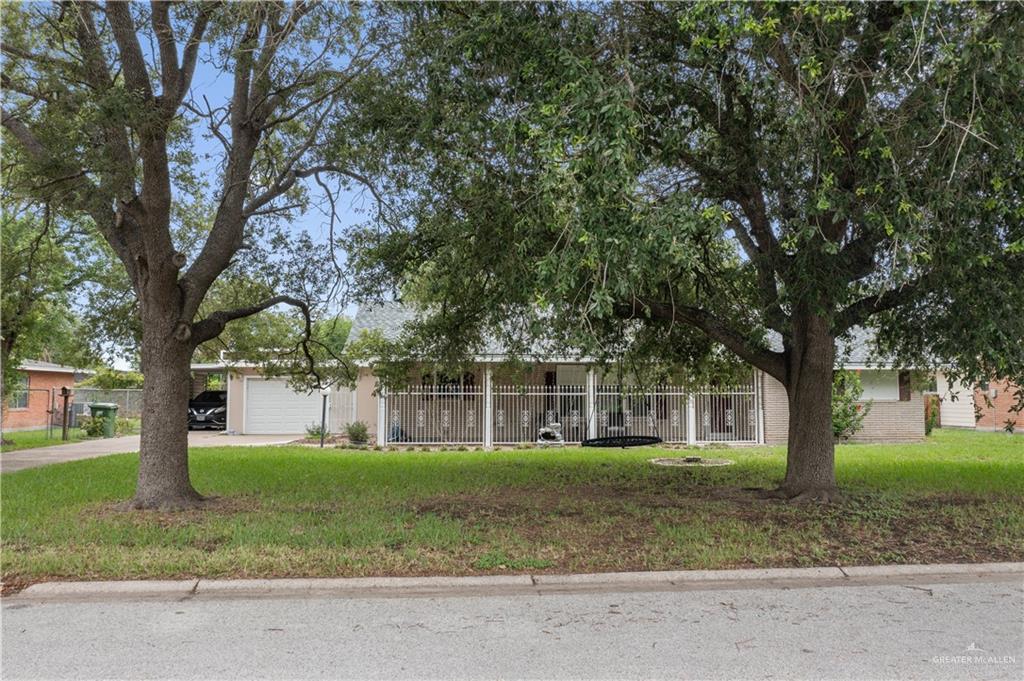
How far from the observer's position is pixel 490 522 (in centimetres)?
826

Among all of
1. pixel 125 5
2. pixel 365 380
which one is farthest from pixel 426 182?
pixel 365 380

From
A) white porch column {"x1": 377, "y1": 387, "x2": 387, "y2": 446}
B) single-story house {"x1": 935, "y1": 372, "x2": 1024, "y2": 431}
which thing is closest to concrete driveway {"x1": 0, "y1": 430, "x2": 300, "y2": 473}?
white porch column {"x1": 377, "y1": 387, "x2": 387, "y2": 446}

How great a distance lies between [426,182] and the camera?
8.54m

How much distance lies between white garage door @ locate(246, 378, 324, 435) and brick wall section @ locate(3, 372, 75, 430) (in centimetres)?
874

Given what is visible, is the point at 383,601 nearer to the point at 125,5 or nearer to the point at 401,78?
the point at 401,78

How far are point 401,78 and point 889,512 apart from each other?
25.2 feet

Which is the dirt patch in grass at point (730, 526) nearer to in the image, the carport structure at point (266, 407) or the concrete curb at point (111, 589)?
the concrete curb at point (111, 589)

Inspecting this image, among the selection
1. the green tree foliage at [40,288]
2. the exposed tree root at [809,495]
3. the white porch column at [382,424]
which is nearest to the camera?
the exposed tree root at [809,495]

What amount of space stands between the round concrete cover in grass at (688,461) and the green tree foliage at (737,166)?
4667mm

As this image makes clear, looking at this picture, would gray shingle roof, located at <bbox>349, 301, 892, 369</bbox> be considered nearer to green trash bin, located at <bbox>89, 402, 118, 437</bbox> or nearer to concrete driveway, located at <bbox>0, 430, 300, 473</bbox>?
concrete driveway, located at <bbox>0, 430, 300, 473</bbox>

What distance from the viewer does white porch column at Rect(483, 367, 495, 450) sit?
1928 centimetres

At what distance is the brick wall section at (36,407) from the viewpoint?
27672mm

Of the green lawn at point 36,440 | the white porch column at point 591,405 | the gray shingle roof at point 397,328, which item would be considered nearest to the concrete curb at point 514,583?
the gray shingle roof at point 397,328

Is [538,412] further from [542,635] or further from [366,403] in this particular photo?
[542,635]
